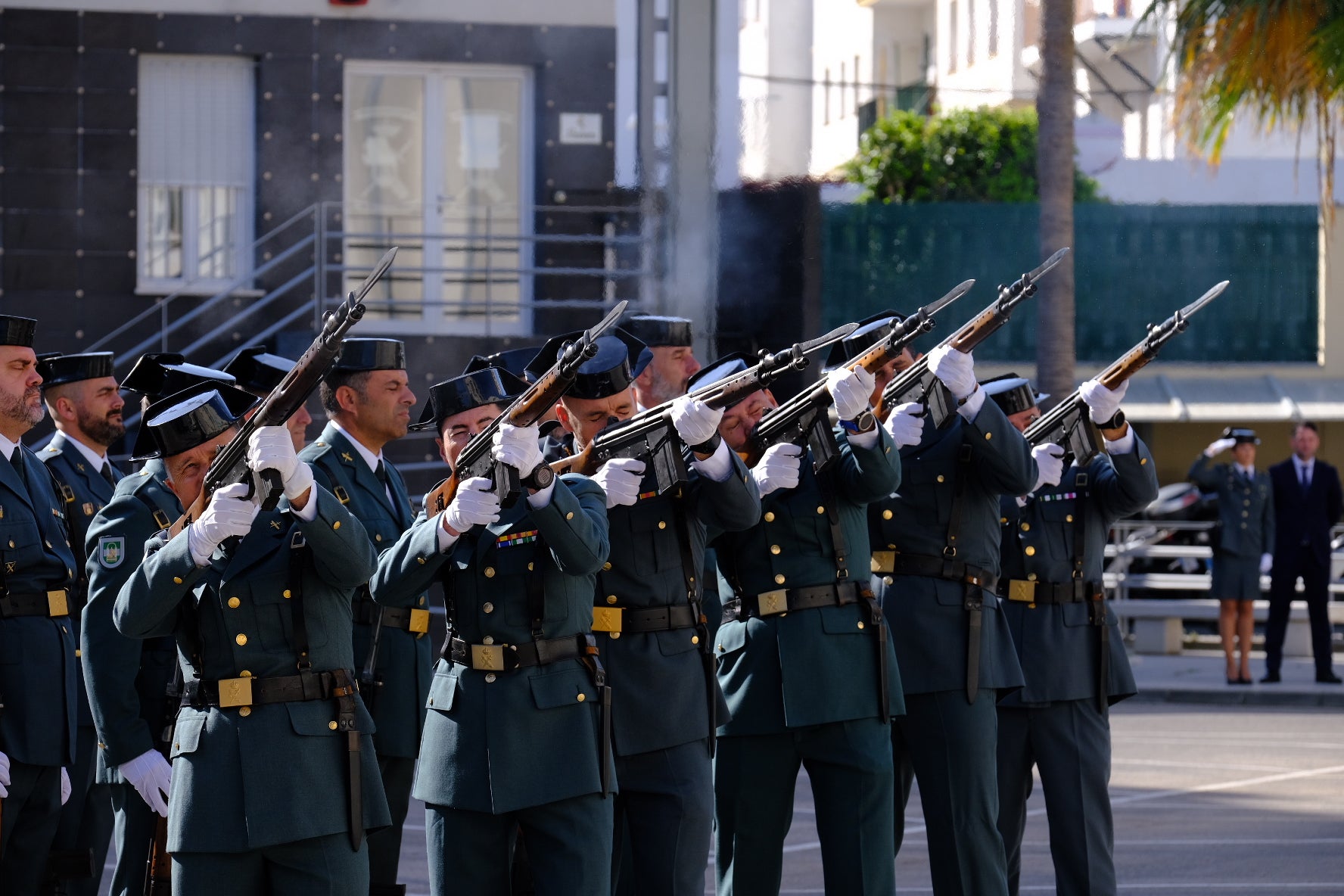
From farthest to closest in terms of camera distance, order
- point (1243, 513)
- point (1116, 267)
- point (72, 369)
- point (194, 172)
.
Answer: point (1116, 267) < point (194, 172) < point (1243, 513) < point (72, 369)

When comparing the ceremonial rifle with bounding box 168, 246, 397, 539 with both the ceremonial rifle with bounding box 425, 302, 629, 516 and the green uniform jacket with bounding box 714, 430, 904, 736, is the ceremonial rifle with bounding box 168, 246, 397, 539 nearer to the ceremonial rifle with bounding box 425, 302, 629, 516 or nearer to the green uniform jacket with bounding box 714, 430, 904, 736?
the ceremonial rifle with bounding box 425, 302, 629, 516

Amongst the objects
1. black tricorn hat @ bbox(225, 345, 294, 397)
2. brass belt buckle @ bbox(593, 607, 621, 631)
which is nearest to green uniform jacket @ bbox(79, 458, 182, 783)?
black tricorn hat @ bbox(225, 345, 294, 397)

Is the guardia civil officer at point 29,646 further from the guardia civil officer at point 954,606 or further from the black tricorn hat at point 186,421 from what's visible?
the guardia civil officer at point 954,606

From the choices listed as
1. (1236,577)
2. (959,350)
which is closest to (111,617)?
(959,350)

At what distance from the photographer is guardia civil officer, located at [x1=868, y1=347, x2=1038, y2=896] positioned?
6.74 m

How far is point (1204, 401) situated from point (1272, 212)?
2346 mm

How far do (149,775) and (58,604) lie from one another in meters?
1.01

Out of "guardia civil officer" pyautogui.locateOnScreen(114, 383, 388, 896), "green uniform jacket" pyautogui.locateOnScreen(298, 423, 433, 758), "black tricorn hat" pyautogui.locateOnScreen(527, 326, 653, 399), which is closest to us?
"guardia civil officer" pyautogui.locateOnScreen(114, 383, 388, 896)

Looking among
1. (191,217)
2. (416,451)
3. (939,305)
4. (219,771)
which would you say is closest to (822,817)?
(939,305)

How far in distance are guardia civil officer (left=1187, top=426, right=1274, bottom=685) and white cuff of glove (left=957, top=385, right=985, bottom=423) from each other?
9.30 meters

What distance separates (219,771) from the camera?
5.16 meters

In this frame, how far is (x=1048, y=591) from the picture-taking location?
745 cm

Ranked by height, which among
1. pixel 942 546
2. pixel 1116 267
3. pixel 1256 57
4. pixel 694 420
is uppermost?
pixel 1256 57

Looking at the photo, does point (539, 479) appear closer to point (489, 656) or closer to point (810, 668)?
point (489, 656)
